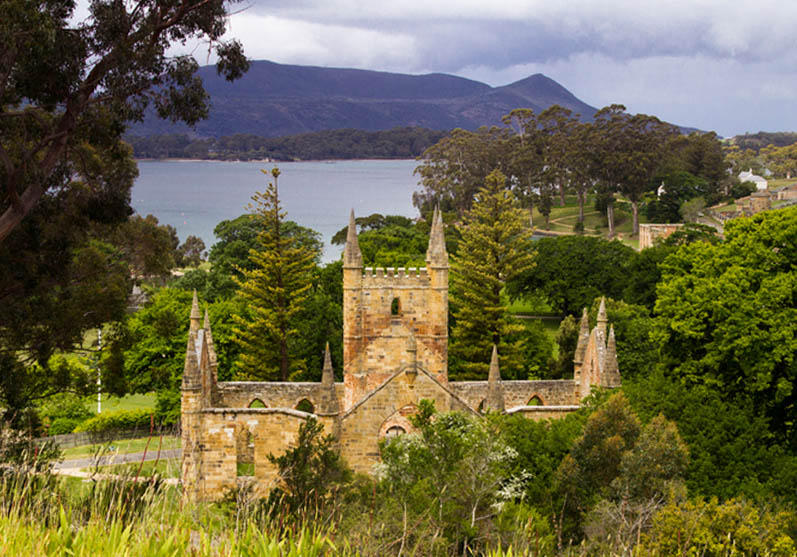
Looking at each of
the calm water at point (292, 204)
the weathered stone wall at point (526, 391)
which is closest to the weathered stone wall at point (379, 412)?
the weathered stone wall at point (526, 391)

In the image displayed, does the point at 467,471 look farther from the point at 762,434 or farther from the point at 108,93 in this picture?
the point at 108,93

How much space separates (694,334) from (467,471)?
32.0ft

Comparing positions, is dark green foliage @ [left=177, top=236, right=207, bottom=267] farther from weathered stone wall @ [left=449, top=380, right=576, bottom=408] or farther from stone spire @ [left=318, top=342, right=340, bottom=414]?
stone spire @ [left=318, top=342, right=340, bottom=414]

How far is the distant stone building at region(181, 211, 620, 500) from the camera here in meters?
19.0

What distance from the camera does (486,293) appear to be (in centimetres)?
3391

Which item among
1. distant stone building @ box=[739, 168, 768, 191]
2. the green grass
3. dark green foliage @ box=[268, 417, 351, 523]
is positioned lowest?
the green grass

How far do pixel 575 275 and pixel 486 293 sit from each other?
9.75 m

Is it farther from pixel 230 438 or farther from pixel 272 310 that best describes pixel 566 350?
pixel 230 438

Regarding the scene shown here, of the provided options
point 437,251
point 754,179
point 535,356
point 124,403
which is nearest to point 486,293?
point 535,356

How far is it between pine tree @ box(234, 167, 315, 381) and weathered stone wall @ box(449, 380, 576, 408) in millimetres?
10706

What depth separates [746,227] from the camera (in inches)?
885

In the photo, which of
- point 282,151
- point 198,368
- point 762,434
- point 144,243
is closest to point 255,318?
point 144,243

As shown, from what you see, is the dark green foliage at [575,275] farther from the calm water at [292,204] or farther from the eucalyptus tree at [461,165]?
the calm water at [292,204]

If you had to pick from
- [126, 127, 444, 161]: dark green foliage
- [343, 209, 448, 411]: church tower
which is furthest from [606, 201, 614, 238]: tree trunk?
[126, 127, 444, 161]: dark green foliage
